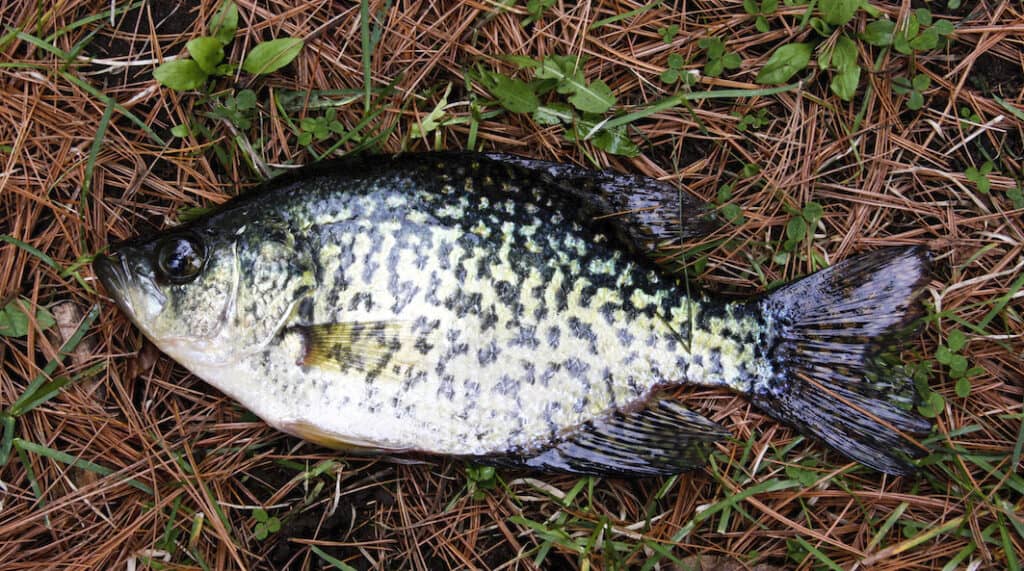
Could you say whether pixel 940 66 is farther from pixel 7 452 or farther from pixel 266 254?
pixel 7 452

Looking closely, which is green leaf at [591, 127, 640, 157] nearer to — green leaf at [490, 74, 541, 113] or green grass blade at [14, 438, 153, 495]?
green leaf at [490, 74, 541, 113]

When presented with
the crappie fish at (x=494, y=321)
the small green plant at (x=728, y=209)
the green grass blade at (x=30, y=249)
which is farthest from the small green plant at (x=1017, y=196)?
the green grass blade at (x=30, y=249)

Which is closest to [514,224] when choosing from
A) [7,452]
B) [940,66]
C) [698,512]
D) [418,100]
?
[418,100]

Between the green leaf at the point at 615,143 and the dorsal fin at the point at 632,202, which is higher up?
the green leaf at the point at 615,143

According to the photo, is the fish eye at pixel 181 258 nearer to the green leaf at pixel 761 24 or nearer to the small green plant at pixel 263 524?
the small green plant at pixel 263 524

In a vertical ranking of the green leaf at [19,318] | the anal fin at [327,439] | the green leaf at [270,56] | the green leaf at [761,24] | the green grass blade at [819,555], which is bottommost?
the green grass blade at [819,555]

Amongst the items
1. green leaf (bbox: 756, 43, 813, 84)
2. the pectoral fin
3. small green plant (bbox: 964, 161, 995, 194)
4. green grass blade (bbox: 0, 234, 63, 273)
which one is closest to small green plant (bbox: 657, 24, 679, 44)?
green leaf (bbox: 756, 43, 813, 84)

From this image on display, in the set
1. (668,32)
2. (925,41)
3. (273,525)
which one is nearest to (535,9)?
(668,32)
